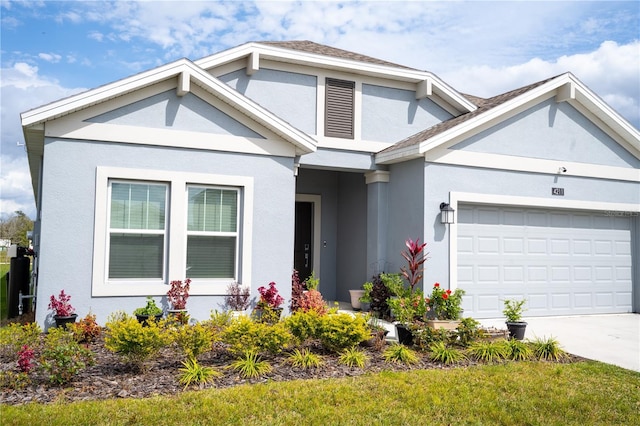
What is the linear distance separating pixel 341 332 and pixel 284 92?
21.1ft

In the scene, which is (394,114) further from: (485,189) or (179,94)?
(179,94)

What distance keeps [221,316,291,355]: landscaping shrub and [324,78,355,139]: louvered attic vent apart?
6213 millimetres

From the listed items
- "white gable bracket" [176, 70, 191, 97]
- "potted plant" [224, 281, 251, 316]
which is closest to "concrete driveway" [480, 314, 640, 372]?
"potted plant" [224, 281, 251, 316]

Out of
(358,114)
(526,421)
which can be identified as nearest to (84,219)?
(358,114)

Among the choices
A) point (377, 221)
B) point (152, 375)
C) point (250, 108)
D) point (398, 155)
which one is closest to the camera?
point (152, 375)

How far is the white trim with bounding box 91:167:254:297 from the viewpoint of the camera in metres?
9.07

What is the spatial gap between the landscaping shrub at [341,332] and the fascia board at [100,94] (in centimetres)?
498

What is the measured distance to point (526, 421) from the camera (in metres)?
5.39

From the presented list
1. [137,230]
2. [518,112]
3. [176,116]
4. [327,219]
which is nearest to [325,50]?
[327,219]

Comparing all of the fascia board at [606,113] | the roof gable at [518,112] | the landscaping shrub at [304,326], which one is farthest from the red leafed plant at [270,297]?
the fascia board at [606,113]

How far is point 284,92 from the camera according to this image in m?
12.0

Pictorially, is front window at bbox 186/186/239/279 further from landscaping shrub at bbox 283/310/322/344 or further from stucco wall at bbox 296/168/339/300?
stucco wall at bbox 296/168/339/300

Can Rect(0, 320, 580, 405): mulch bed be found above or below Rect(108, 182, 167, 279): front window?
below

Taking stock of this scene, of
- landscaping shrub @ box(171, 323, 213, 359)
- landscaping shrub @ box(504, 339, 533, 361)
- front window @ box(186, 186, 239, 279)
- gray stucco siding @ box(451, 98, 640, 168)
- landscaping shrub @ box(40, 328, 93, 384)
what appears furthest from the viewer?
gray stucco siding @ box(451, 98, 640, 168)
